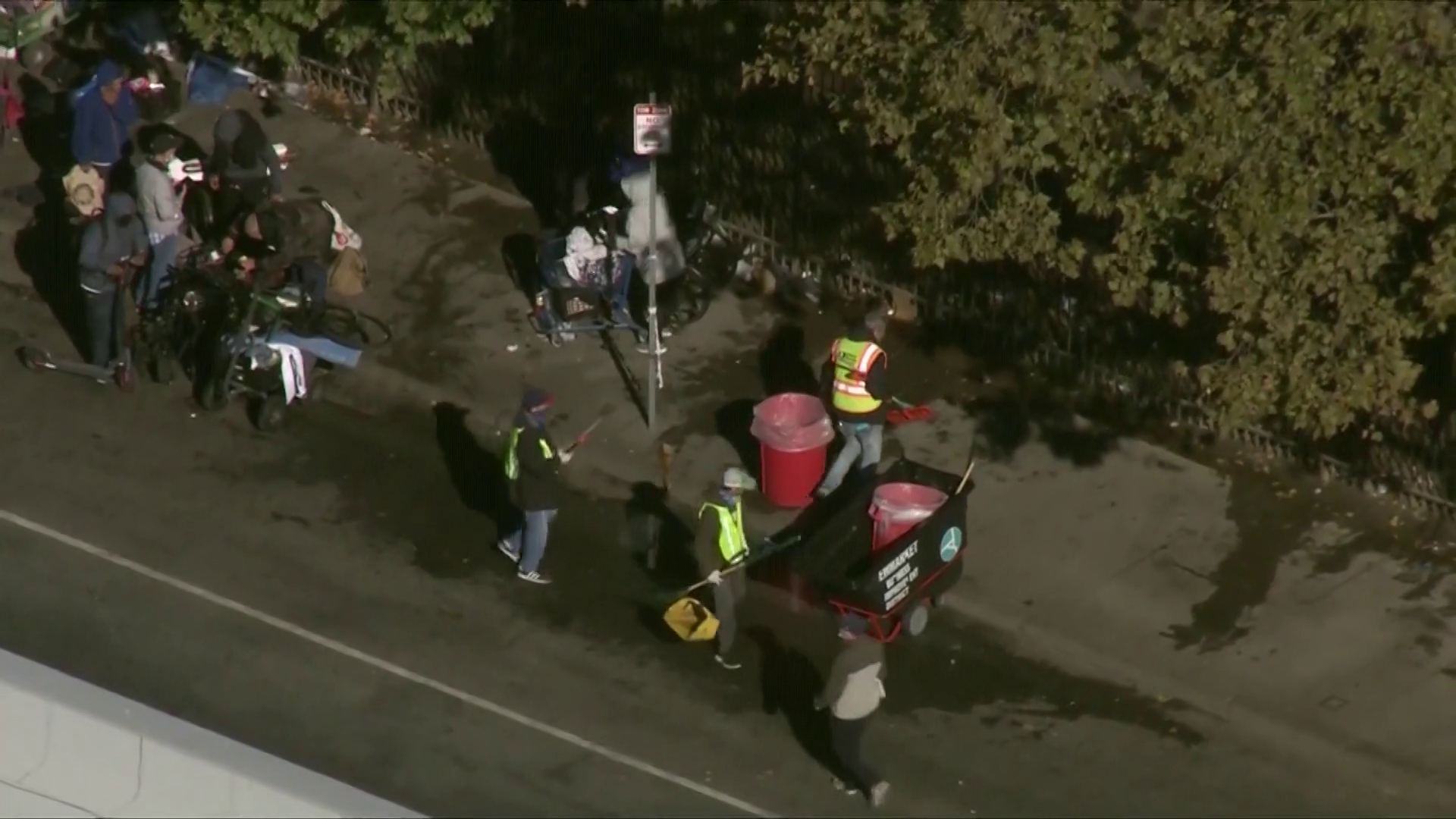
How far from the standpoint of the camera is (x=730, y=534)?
16547 mm

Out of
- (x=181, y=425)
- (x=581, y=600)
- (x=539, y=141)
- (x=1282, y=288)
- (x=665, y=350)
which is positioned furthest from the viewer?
(x=539, y=141)

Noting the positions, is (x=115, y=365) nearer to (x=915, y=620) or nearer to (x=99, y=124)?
(x=99, y=124)

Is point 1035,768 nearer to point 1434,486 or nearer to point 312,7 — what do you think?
point 1434,486

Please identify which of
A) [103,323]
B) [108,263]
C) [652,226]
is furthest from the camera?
[103,323]

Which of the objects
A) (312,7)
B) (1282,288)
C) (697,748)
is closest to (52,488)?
(312,7)

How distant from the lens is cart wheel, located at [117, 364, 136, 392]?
19.3m

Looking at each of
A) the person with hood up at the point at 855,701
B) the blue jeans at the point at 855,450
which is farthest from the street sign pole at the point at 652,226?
the person with hood up at the point at 855,701

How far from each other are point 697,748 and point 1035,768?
2.20m

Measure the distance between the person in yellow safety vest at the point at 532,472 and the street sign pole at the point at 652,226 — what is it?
207 cm

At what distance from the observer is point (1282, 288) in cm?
1600

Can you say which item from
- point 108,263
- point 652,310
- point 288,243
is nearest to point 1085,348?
point 652,310

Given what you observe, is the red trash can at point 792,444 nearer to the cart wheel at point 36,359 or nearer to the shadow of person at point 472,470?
the shadow of person at point 472,470

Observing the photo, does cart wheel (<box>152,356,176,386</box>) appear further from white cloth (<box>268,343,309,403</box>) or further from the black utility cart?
the black utility cart

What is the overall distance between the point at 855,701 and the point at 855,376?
3.63 m
